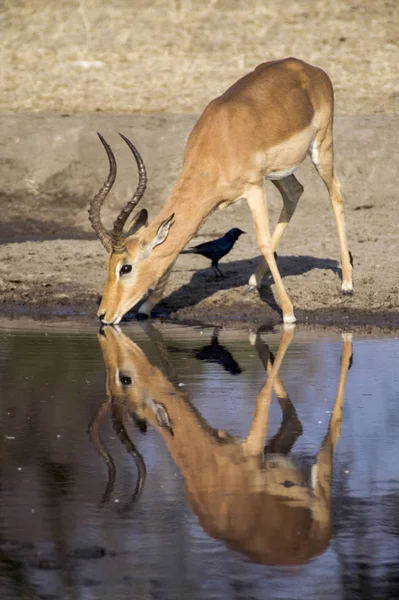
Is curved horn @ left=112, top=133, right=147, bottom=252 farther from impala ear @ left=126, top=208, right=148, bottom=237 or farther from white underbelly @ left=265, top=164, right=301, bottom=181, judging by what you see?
white underbelly @ left=265, top=164, right=301, bottom=181

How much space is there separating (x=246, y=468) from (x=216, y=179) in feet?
16.6

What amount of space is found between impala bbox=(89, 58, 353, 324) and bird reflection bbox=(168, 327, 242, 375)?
37.8 inches

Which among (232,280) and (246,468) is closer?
(246,468)

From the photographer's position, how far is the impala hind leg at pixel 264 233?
1051 centimetres

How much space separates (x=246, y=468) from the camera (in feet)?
18.4

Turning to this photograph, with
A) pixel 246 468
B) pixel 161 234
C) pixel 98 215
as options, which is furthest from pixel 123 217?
pixel 246 468

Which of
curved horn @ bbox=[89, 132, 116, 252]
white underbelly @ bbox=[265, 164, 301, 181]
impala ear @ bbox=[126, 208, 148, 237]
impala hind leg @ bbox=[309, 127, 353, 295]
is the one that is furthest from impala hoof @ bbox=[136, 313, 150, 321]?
impala hind leg @ bbox=[309, 127, 353, 295]

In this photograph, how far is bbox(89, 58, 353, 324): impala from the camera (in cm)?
1003

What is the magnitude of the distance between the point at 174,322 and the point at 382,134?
8.35 m

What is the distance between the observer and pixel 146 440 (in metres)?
6.15

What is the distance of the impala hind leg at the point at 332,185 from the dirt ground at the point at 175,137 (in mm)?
183

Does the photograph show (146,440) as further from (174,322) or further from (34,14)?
(34,14)

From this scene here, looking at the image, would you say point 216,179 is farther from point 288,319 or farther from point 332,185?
point 332,185

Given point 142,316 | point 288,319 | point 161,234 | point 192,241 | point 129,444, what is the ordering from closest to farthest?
point 129,444, point 161,234, point 288,319, point 142,316, point 192,241
